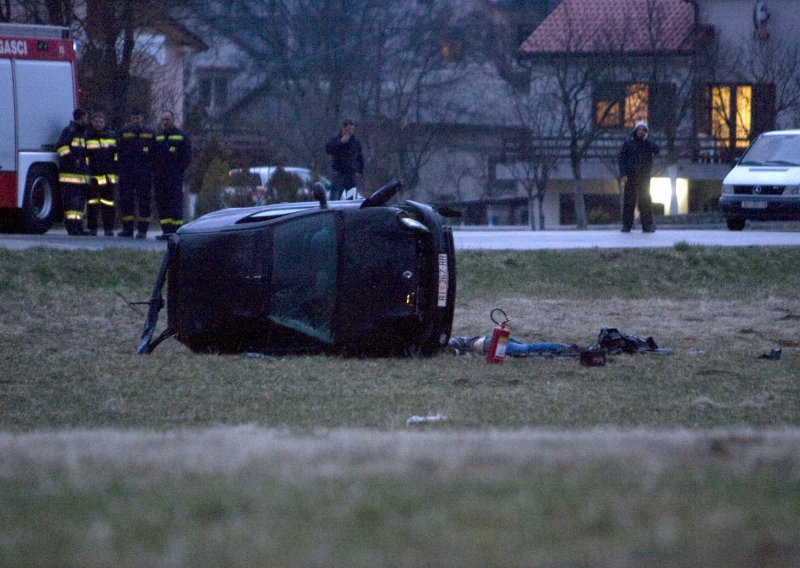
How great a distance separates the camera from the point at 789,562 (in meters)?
3.30

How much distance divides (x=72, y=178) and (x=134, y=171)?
4.43ft

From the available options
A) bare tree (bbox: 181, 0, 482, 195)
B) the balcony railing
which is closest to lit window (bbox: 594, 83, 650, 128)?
the balcony railing

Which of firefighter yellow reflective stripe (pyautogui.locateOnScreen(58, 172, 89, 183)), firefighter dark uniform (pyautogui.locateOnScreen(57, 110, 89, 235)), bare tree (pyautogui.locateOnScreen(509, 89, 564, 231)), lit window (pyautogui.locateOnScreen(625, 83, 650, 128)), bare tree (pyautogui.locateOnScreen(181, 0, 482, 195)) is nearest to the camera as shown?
firefighter dark uniform (pyautogui.locateOnScreen(57, 110, 89, 235))

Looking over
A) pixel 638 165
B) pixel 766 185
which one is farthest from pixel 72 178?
pixel 766 185

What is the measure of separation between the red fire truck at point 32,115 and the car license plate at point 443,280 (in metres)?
11.6

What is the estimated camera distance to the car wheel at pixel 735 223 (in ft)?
82.1

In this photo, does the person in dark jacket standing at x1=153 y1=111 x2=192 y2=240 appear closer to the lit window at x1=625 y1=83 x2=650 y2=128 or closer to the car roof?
the car roof

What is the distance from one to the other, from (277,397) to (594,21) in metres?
39.5

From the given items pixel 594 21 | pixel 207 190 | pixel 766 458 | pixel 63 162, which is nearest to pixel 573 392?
pixel 766 458

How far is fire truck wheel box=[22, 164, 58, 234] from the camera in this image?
2005 cm

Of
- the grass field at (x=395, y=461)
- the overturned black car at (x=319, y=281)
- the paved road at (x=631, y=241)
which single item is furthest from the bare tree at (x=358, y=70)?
the grass field at (x=395, y=461)

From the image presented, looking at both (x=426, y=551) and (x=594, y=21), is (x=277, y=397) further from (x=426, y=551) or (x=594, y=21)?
(x=594, y=21)

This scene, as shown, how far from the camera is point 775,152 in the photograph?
25.1m

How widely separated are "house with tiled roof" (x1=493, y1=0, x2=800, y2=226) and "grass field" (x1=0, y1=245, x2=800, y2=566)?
32121 millimetres
